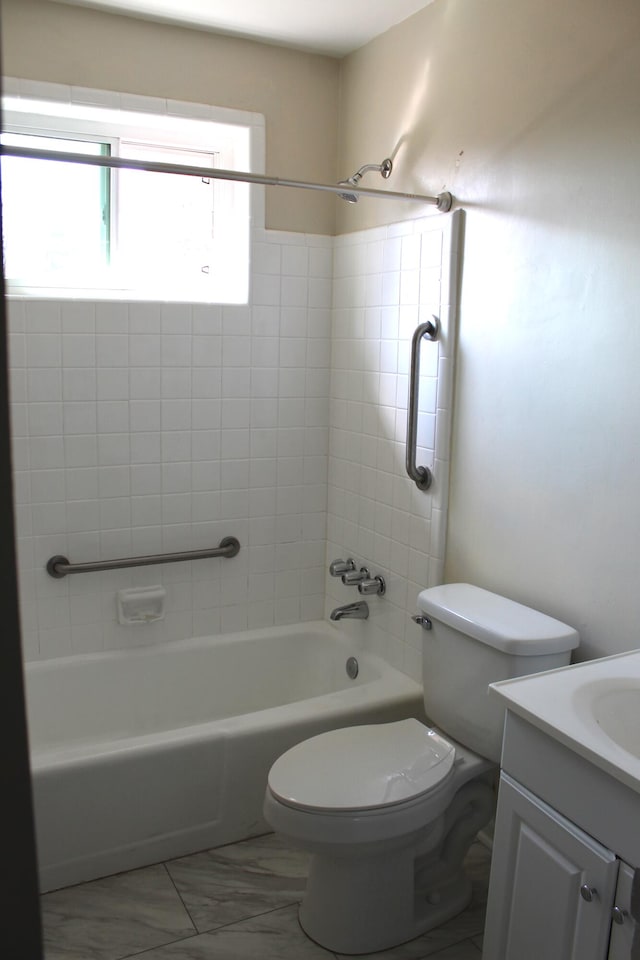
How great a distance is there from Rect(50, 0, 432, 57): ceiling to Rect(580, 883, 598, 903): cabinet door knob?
2.37 meters

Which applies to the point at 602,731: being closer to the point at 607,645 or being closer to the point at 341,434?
the point at 607,645

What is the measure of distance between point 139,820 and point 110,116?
7.25ft

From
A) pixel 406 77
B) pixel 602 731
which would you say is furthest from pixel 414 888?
pixel 406 77

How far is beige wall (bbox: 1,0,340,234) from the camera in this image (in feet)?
8.17

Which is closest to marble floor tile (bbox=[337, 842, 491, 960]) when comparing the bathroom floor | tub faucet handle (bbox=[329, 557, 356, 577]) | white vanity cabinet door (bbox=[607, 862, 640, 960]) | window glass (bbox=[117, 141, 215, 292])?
the bathroom floor

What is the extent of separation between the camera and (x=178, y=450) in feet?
9.41

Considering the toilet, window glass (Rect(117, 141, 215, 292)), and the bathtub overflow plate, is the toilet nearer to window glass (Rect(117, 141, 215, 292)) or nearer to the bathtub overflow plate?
the bathtub overflow plate

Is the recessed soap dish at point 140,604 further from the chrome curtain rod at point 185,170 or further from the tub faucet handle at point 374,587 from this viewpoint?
the chrome curtain rod at point 185,170

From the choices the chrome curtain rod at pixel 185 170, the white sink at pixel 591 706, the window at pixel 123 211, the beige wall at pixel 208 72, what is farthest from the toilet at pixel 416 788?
the beige wall at pixel 208 72

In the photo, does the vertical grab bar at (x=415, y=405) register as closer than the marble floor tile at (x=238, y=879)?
No

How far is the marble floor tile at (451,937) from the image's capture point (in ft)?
6.59

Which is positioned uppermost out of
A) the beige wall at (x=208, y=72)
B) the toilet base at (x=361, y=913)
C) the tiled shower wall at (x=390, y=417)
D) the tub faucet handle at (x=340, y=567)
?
the beige wall at (x=208, y=72)

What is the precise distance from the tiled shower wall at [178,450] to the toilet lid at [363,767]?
3.36 feet

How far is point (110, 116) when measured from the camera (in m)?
2.66
